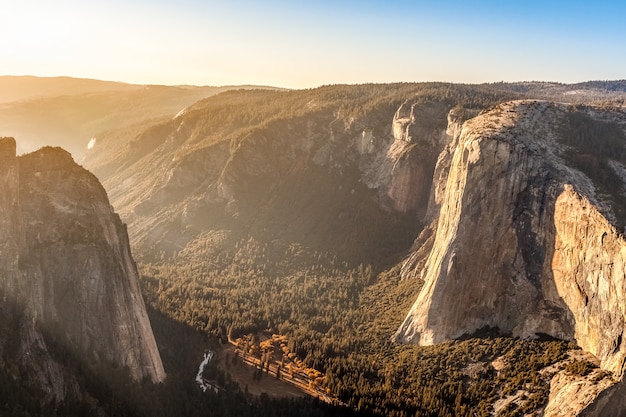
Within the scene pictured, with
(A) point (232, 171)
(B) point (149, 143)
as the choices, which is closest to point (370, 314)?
(A) point (232, 171)

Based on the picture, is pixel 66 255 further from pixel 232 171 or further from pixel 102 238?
pixel 232 171

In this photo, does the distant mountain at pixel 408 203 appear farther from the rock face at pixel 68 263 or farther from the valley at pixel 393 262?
the rock face at pixel 68 263

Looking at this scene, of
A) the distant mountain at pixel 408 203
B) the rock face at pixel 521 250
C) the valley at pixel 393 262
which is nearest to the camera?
the rock face at pixel 521 250

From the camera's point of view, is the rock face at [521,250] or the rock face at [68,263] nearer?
the rock face at [68,263]

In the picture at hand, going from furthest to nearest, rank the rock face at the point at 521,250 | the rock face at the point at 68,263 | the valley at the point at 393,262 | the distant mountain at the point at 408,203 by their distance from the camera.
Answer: the distant mountain at the point at 408,203, the valley at the point at 393,262, the rock face at the point at 521,250, the rock face at the point at 68,263

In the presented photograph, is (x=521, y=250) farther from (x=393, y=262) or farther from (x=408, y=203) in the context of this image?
(x=408, y=203)

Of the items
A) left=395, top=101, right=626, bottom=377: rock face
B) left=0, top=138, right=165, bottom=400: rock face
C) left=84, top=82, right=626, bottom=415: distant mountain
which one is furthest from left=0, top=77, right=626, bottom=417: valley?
left=0, top=138, right=165, bottom=400: rock face

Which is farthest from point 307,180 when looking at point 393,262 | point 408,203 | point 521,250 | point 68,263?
point 68,263

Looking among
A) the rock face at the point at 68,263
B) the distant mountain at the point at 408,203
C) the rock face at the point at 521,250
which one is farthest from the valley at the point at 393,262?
the rock face at the point at 68,263
